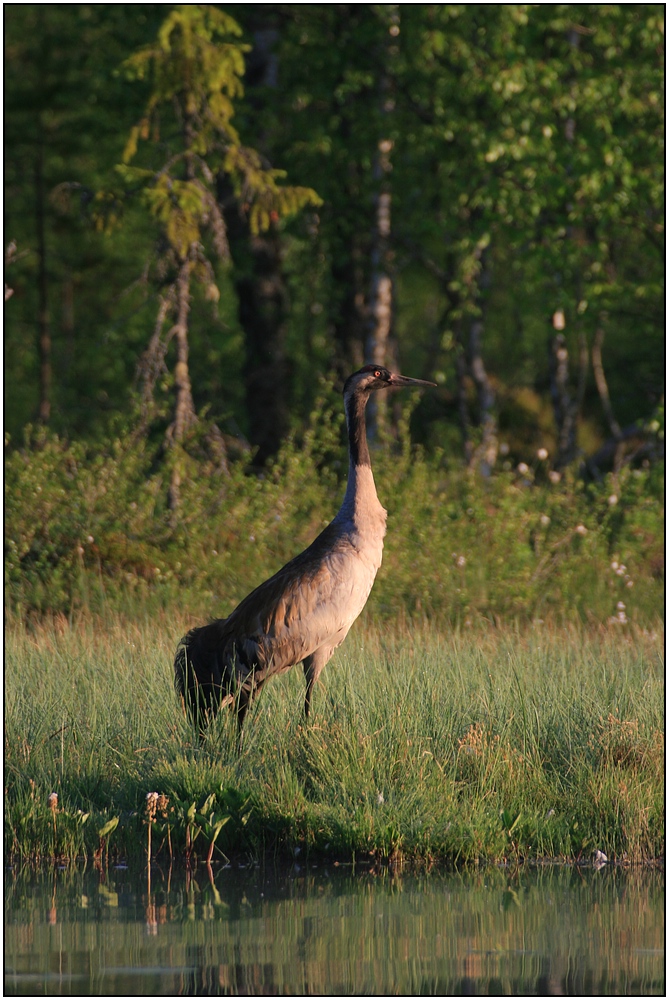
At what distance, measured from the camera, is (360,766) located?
719cm

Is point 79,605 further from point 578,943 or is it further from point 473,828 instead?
point 578,943

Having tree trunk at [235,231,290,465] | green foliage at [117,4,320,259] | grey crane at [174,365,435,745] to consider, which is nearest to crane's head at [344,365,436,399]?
grey crane at [174,365,435,745]

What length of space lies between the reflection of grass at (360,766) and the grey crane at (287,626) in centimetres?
21

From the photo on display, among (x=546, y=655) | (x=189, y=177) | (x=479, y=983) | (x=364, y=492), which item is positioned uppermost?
(x=189, y=177)

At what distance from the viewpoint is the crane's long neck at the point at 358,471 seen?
845 centimetres

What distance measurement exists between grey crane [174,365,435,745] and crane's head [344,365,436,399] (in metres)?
0.97

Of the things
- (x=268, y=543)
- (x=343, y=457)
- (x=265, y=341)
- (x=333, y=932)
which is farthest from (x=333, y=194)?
(x=333, y=932)

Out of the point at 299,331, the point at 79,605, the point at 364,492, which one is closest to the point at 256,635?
the point at 364,492

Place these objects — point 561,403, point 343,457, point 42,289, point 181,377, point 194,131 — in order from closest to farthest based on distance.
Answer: point 181,377 → point 194,131 → point 343,457 → point 561,403 → point 42,289

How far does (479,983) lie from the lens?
511 cm

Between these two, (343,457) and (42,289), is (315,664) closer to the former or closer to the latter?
(343,457)

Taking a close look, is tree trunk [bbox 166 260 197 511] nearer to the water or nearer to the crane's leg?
the crane's leg

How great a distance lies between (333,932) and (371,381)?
433 cm

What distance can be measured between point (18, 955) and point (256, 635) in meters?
2.98
